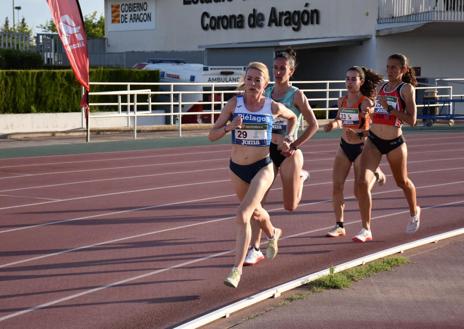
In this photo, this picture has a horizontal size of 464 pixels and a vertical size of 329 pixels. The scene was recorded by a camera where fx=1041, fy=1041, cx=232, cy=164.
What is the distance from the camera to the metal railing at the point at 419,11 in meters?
39.0

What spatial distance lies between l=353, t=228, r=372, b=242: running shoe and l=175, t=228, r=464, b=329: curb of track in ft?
2.17

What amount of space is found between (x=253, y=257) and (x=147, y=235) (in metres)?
1.98

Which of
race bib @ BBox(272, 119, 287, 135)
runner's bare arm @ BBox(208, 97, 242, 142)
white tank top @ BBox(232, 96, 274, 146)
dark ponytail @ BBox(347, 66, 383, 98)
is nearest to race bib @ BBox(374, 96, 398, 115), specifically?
dark ponytail @ BBox(347, 66, 383, 98)

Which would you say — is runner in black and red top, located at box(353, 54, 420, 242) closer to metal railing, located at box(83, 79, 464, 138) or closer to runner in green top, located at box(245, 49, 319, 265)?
runner in green top, located at box(245, 49, 319, 265)

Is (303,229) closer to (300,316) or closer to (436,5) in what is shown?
(300,316)

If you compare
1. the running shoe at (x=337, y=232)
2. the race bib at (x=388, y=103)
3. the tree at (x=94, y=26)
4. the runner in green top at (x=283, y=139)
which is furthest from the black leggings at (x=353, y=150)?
the tree at (x=94, y=26)

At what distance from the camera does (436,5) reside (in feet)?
129

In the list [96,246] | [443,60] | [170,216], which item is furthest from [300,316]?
[443,60]

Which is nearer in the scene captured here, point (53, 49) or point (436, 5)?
point (436, 5)

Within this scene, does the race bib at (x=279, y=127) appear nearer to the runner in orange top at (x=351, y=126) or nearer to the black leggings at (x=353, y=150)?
the runner in orange top at (x=351, y=126)

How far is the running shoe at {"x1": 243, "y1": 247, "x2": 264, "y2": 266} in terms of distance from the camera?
9.65 metres

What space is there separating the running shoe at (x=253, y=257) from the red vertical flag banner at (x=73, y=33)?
1498 cm

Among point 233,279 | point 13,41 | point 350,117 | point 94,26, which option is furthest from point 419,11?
point 94,26

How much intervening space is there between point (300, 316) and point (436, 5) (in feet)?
110
